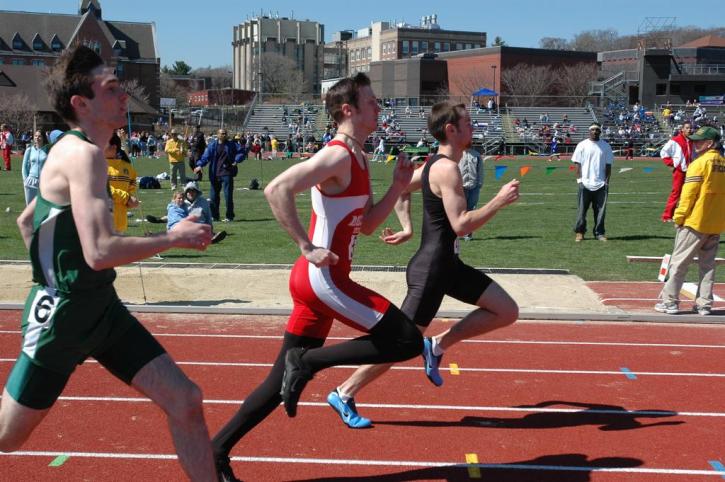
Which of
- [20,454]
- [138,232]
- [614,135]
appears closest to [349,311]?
[20,454]

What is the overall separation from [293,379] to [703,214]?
5566 mm

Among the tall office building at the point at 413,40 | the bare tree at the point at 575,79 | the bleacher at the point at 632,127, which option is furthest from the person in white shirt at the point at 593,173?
the tall office building at the point at 413,40

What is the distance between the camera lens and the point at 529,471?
4.50m

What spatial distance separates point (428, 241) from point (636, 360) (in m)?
2.66

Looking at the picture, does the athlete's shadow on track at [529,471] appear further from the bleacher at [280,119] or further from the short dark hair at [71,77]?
the bleacher at [280,119]

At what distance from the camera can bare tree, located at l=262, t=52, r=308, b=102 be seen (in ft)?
419

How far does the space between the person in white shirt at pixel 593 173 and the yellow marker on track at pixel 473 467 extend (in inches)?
395

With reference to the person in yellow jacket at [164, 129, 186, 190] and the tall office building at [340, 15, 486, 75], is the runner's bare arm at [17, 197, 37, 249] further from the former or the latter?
the tall office building at [340, 15, 486, 75]

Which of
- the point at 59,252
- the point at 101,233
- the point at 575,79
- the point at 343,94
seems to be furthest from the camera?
the point at 575,79

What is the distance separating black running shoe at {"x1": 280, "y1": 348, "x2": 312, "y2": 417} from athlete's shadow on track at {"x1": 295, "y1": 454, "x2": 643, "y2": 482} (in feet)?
1.58

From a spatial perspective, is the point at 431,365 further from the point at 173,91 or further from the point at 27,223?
the point at 173,91

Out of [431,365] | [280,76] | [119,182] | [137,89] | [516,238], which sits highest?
[280,76]

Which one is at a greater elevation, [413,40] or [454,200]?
[413,40]

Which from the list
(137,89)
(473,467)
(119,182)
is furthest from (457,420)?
(137,89)
